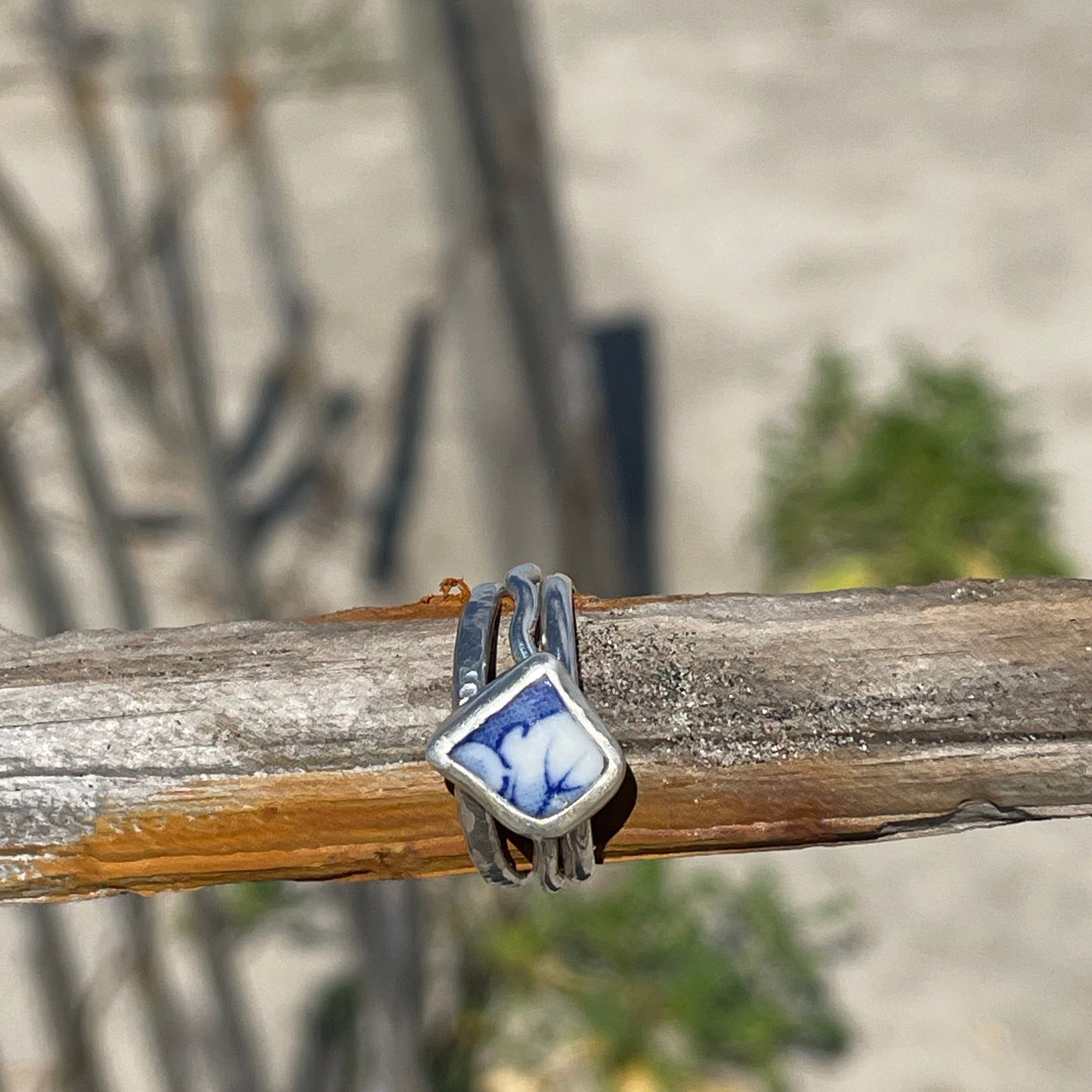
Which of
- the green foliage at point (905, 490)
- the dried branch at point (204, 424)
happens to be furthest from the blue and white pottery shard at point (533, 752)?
the green foliage at point (905, 490)

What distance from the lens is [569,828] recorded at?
702mm

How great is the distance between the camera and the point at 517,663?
0.73m

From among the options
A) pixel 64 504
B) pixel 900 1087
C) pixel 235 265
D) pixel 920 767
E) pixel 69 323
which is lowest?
pixel 900 1087

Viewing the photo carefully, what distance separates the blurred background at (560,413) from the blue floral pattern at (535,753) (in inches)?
60.1

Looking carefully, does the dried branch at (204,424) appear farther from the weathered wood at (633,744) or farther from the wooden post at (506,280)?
the weathered wood at (633,744)

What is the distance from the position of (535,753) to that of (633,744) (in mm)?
53

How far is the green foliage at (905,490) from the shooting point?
174 inches

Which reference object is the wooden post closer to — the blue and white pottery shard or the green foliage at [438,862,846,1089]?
the green foliage at [438,862,846,1089]

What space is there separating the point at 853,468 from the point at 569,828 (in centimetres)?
411

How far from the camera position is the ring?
2.24ft

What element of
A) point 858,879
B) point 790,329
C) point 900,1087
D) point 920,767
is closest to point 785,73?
point 790,329

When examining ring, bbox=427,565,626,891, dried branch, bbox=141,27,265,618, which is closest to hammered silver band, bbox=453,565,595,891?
ring, bbox=427,565,626,891

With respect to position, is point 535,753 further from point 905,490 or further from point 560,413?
point 905,490

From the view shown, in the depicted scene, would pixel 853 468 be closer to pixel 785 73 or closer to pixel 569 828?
pixel 785 73
